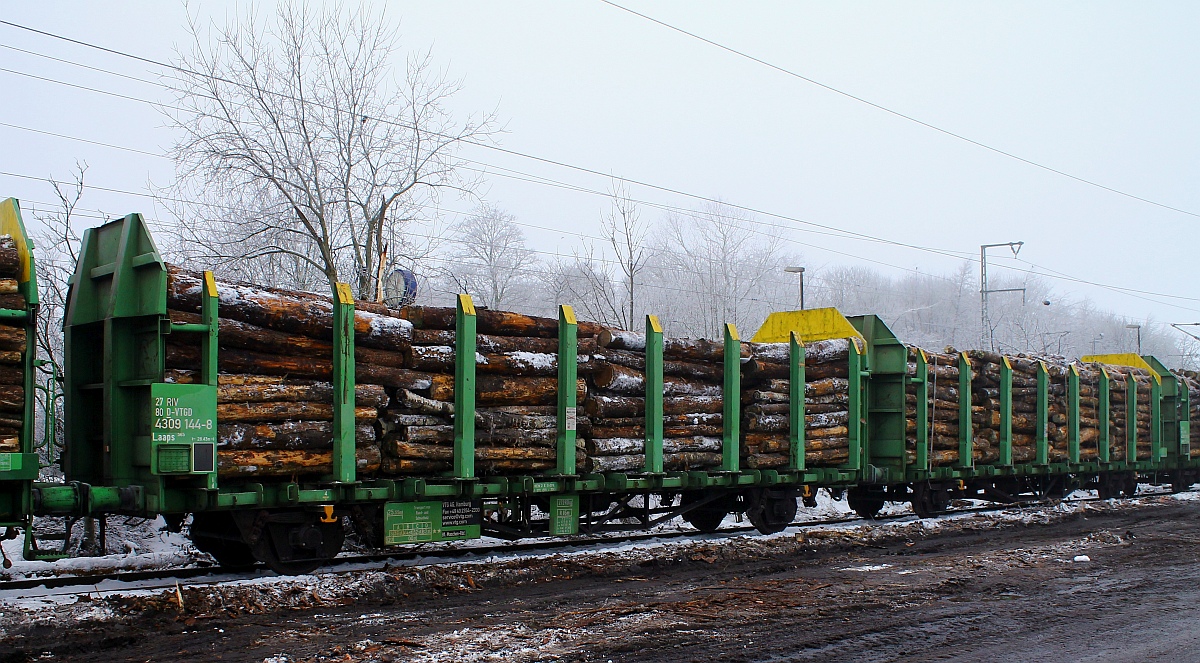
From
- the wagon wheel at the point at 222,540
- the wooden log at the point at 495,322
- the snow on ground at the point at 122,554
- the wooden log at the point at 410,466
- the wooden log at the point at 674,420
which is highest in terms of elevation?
the wooden log at the point at 495,322

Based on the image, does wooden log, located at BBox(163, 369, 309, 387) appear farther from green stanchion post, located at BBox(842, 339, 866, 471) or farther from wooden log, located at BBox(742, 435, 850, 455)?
green stanchion post, located at BBox(842, 339, 866, 471)

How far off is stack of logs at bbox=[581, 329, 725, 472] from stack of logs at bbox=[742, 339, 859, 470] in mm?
594

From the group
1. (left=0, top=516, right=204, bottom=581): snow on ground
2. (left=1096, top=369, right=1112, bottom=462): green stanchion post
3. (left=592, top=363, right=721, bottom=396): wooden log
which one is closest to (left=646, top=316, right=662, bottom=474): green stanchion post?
(left=592, top=363, right=721, bottom=396): wooden log

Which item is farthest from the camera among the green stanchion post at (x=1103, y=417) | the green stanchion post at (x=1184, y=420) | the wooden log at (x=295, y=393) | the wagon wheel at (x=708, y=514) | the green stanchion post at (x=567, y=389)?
the green stanchion post at (x=1184, y=420)

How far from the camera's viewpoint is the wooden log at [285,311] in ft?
25.7

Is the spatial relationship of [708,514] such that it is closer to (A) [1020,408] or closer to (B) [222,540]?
(B) [222,540]

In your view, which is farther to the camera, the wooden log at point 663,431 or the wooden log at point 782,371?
the wooden log at point 782,371

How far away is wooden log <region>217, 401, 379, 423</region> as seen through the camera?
783 centimetres

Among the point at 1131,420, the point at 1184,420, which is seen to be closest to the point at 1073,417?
the point at 1131,420

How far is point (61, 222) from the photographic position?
14203 mm

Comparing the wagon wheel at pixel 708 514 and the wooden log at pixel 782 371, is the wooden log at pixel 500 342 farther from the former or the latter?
the wagon wheel at pixel 708 514

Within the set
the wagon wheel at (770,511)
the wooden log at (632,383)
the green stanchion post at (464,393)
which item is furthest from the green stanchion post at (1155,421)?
the green stanchion post at (464,393)

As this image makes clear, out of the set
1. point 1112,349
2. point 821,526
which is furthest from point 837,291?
point 821,526

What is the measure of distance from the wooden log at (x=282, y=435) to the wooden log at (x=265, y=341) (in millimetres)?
628
